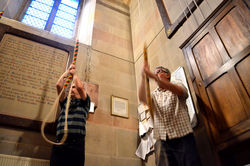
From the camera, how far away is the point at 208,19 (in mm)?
2328

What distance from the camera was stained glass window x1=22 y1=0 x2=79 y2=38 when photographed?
4.12 meters

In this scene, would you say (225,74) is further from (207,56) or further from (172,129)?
(172,129)

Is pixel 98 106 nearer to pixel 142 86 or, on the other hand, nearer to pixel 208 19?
pixel 142 86

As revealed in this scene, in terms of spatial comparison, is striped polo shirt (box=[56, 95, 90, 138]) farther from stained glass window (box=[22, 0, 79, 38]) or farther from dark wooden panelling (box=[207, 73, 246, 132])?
stained glass window (box=[22, 0, 79, 38])

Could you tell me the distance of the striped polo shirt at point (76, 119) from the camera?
1935 mm

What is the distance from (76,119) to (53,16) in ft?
10.8

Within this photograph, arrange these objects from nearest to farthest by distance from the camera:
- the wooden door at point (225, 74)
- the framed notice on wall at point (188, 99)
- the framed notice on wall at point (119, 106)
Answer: the wooden door at point (225, 74)
the framed notice on wall at point (188, 99)
the framed notice on wall at point (119, 106)

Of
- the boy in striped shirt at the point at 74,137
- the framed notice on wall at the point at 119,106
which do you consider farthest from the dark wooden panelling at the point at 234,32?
the framed notice on wall at the point at 119,106

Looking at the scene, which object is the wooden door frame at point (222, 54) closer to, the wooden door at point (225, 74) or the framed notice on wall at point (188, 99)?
the wooden door at point (225, 74)

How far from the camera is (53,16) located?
440 centimetres

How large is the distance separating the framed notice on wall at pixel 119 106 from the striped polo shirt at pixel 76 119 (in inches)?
45.9

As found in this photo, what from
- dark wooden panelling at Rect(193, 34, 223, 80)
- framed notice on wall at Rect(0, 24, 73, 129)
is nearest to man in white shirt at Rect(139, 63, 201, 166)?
dark wooden panelling at Rect(193, 34, 223, 80)

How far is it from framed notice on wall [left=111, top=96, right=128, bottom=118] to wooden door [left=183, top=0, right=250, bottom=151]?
1.45m

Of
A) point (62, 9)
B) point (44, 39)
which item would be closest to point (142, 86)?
point (44, 39)
